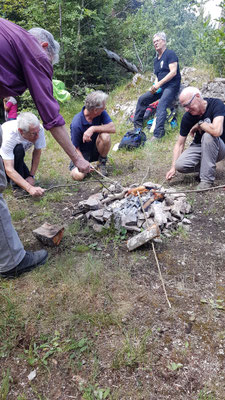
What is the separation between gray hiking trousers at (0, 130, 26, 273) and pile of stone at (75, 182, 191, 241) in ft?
3.06

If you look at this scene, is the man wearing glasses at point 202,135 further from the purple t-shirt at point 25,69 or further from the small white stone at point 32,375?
the small white stone at point 32,375

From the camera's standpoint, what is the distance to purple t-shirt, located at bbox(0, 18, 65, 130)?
5.50 ft

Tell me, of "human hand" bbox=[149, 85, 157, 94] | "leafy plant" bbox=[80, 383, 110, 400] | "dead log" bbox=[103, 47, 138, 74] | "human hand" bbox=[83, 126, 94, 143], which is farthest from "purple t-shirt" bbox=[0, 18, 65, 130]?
"dead log" bbox=[103, 47, 138, 74]

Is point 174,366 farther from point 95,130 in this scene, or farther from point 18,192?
point 95,130

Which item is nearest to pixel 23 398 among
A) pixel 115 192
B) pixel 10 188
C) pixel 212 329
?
pixel 212 329

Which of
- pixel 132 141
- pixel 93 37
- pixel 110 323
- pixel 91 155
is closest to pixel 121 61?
pixel 93 37

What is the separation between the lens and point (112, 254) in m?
2.55

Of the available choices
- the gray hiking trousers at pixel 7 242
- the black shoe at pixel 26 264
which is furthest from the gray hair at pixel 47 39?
the black shoe at pixel 26 264

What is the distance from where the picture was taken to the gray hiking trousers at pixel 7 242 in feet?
6.47

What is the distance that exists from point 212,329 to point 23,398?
1.18 m

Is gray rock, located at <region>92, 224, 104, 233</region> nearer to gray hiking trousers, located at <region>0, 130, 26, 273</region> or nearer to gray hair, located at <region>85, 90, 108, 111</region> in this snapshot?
gray hiking trousers, located at <region>0, 130, 26, 273</region>

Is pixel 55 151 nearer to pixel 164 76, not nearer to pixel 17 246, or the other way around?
pixel 164 76

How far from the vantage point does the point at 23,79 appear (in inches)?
72.0

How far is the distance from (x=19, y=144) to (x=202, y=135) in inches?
95.9
